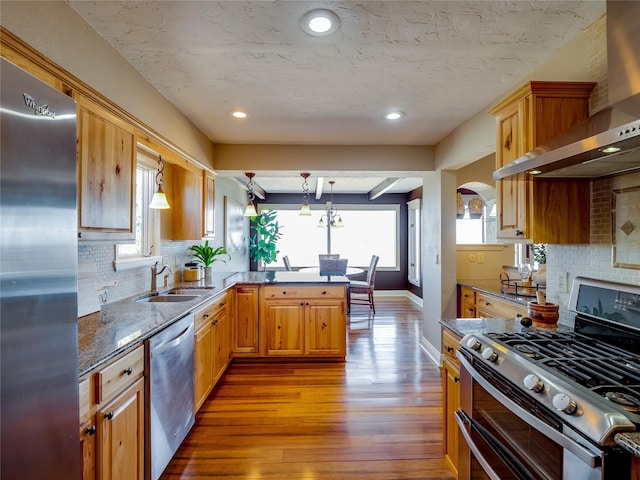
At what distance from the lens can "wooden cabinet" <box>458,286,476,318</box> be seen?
3.28 meters

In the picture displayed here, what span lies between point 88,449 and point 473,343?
1650 mm

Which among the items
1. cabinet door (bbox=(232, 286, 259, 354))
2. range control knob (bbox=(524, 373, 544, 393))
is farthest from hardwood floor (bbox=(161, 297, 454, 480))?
range control knob (bbox=(524, 373, 544, 393))

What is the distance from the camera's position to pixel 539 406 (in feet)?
3.51

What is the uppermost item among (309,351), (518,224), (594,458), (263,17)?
(263,17)

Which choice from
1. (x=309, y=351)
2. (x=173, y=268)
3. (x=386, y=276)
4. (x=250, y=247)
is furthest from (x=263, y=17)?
(x=386, y=276)

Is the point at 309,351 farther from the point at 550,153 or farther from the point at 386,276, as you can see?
the point at 386,276

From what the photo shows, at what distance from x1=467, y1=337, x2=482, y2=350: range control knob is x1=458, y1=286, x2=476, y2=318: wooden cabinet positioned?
6.24 feet

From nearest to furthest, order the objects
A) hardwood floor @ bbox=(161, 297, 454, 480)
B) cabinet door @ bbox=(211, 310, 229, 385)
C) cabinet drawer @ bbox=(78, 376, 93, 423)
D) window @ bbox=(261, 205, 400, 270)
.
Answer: cabinet drawer @ bbox=(78, 376, 93, 423) < hardwood floor @ bbox=(161, 297, 454, 480) < cabinet door @ bbox=(211, 310, 229, 385) < window @ bbox=(261, 205, 400, 270)

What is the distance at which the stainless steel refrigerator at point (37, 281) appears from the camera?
744 mm

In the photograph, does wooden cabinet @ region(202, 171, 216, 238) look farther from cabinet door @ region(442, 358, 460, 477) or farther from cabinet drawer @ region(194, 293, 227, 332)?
cabinet door @ region(442, 358, 460, 477)

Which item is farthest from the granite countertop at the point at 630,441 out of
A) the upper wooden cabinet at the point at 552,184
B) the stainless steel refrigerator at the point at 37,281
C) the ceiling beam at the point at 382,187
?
the ceiling beam at the point at 382,187

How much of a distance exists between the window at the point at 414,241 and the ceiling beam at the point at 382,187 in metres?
0.90

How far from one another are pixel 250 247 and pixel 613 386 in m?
6.37

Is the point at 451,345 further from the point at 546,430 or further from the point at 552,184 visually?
the point at 552,184
